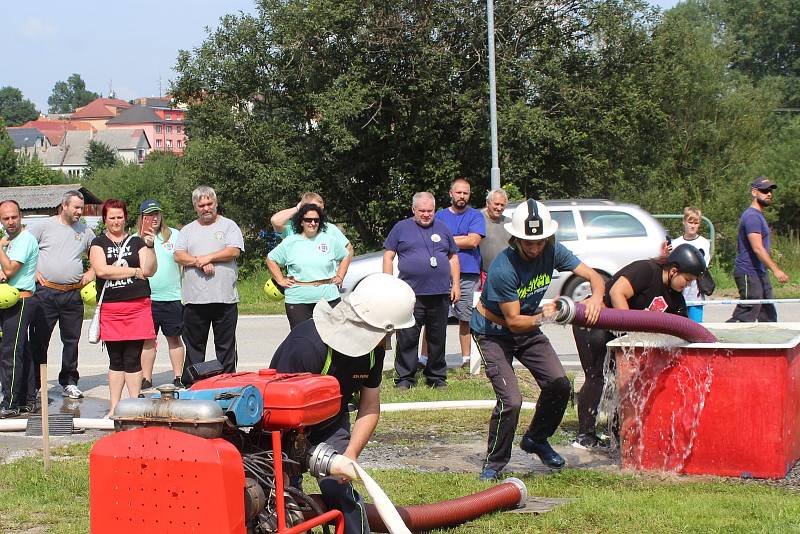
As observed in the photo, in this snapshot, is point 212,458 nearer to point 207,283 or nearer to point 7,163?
point 207,283

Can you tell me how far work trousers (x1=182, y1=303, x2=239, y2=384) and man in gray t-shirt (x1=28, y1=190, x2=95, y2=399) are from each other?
1.17m

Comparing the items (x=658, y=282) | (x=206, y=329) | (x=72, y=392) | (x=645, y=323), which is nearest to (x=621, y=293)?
(x=658, y=282)

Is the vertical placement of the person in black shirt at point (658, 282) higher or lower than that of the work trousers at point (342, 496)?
higher

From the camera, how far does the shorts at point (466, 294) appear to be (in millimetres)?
10727

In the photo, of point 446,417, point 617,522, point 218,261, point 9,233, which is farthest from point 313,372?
point 9,233

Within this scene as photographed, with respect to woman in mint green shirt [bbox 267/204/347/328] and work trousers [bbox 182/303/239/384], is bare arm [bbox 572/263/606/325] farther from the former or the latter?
work trousers [bbox 182/303/239/384]

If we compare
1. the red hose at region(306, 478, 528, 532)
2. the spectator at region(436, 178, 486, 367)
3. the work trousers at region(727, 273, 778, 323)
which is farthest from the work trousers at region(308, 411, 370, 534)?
the work trousers at region(727, 273, 778, 323)

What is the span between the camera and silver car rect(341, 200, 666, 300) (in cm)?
1498

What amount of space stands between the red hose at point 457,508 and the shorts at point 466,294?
5.00 meters

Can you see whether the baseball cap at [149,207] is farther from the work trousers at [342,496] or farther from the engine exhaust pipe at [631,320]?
the work trousers at [342,496]

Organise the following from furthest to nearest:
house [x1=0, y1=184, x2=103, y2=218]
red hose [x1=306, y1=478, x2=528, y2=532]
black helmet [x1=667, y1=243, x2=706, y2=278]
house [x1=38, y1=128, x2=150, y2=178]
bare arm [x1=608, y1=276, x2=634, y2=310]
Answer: house [x1=38, y1=128, x2=150, y2=178]
house [x1=0, y1=184, x2=103, y2=218]
bare arm [x1=608, y1=276, x2=634, y2=310]
black helmet [x1=667, y1=243, x2=706, y2=278]
red hose [x1=306, y1=478, x2=528, y2=532]

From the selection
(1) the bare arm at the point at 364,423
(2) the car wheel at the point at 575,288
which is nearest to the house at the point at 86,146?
(2) the car wheel at the point at 575,288

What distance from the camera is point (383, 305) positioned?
4188mm

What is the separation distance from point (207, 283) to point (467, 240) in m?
2.91
